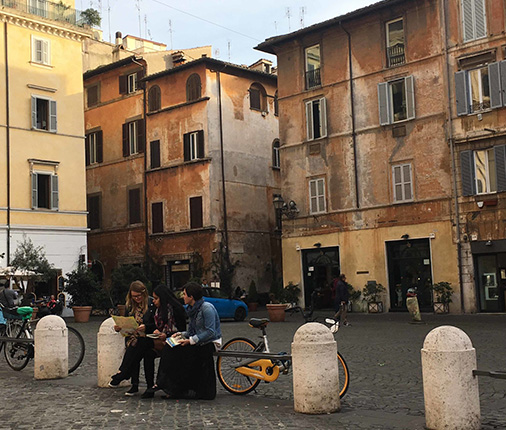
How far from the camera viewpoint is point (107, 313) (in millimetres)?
30734

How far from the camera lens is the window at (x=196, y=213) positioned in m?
37.0

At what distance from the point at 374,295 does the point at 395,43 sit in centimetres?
1039

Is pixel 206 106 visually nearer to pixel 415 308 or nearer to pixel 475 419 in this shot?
pixel 415 308

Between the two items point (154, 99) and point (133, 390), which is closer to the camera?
point (133, 390)

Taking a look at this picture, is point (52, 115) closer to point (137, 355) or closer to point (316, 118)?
point (316, 118)

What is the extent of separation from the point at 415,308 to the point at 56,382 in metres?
14.3

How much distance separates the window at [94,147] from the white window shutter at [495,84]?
928 inches

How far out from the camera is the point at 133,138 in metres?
40.7

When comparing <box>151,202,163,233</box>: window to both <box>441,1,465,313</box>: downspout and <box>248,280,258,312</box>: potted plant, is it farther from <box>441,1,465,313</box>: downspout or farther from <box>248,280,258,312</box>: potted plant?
<box>441,1,465,313</box>: downspout

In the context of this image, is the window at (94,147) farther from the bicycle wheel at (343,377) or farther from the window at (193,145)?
the bicycle wheel at (343,377)

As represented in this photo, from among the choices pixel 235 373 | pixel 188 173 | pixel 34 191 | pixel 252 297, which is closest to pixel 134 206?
pixel 188 173

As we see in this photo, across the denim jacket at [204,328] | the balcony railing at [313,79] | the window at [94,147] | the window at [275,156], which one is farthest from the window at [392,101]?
the denim jacket at [204,328]

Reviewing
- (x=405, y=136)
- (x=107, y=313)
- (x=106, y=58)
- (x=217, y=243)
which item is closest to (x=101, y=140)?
(x=106, y=58)

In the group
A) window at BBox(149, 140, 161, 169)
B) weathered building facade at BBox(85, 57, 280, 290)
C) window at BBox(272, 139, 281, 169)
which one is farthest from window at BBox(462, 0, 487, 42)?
window at BBox(149, 140, 161, 169)
